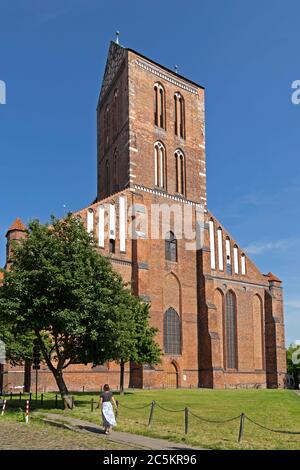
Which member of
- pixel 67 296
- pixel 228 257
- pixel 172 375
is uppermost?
pixel 228 257

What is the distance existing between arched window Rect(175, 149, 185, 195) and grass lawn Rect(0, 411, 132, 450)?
31288 millimetres

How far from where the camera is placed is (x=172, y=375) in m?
41.3

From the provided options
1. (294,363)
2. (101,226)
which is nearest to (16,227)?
(101,226)

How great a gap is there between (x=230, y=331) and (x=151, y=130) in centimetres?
1937

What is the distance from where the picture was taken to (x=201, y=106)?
168ft

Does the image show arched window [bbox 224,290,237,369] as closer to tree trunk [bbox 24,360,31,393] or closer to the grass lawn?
tree trunk [bbox 24,360,31,393]

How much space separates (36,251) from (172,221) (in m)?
22.6

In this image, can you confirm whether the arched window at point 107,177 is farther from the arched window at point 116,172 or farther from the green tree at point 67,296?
the green tree at point 67,296

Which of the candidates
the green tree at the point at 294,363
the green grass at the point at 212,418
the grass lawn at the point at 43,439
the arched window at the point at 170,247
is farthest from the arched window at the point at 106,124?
the green tree at the point at 294,363

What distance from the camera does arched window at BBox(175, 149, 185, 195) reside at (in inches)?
1849

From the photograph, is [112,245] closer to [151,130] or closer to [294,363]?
[151,130]

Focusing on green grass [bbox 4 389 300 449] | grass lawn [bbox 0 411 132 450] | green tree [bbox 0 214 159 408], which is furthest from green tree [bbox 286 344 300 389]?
grass lawn [bbox 0 411 132 450]

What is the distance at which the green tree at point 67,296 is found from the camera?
22.1 meters
